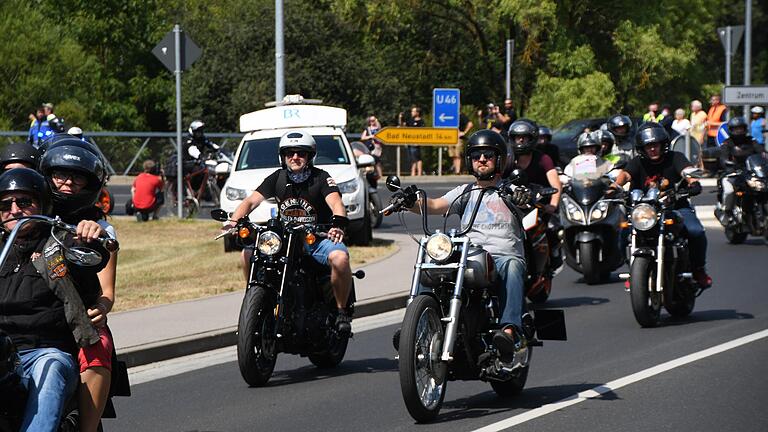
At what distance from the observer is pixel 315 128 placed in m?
20.3

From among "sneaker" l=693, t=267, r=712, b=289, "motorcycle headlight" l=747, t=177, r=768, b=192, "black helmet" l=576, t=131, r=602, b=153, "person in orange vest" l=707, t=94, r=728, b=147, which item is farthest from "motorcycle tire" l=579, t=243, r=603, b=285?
"person in orange vest" l=707, t=94, r=728, b=147

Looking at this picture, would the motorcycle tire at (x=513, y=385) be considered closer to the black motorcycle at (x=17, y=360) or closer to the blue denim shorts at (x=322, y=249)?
the blue denim shorts at (x=322, y=249)

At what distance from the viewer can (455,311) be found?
26.6 feet

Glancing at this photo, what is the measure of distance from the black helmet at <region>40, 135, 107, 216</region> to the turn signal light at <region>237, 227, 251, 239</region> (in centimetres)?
355

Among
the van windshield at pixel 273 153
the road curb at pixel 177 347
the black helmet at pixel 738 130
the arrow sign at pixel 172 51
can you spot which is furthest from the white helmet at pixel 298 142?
the arrow sign at pixel 172 51

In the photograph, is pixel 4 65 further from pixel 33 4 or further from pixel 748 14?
pixel 748 14

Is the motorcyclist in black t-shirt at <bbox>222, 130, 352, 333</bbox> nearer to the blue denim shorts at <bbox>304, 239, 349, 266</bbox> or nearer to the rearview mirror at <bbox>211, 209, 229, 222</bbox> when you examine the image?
the blue denim shorts at <bbox>304, 239, 349, 266</bbox>

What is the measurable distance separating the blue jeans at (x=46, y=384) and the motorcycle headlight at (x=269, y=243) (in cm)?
385

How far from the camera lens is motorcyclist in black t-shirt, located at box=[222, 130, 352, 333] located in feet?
33.3

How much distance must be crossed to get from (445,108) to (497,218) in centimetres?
2119

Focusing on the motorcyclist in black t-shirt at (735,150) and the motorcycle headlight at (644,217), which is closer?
the motorcycle headlight at (644,217)

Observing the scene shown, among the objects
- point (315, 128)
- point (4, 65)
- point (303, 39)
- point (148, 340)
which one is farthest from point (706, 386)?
point (4, 65)

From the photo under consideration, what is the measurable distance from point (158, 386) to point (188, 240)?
11693 mm

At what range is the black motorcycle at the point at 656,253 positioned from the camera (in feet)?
39.1
